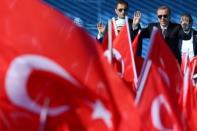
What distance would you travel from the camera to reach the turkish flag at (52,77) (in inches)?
159

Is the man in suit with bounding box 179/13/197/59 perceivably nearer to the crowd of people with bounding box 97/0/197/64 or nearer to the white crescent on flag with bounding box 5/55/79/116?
the crowd of people with bounding box 97/0/197/64

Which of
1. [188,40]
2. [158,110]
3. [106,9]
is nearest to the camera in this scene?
[158,110]

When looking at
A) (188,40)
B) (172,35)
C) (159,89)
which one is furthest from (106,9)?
(159,89)

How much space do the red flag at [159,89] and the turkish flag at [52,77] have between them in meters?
0.36

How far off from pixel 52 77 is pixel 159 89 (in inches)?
34.1

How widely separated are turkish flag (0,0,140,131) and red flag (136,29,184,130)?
14.1 inches

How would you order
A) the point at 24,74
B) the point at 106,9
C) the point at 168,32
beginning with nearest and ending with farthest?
the point at 24,74, the point at 168,32, the point at 106,9

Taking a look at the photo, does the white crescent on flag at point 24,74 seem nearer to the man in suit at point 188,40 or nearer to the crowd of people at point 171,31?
the crowd of people at point 171,31

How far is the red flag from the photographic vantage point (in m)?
4.58

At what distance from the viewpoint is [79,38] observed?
4.15 m

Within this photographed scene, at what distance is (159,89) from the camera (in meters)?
4.69

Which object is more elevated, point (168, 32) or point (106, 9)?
point (106, 9)

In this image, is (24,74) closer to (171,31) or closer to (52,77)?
(52,77)

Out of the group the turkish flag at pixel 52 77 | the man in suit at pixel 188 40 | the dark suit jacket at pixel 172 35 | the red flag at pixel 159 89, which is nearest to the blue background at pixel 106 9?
the man in suit at pixel 188 40
